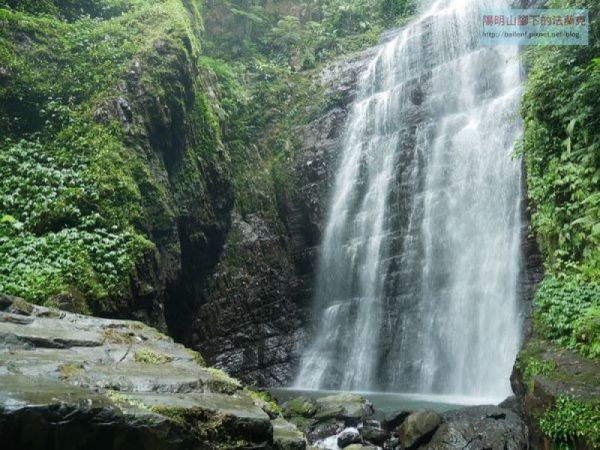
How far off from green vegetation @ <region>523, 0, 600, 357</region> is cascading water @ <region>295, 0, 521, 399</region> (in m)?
2.88

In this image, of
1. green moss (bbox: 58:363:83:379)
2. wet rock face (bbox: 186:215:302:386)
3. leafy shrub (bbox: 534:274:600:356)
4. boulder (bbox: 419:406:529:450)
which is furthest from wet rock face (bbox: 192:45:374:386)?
green moss (bbox: 58:363:83:379)

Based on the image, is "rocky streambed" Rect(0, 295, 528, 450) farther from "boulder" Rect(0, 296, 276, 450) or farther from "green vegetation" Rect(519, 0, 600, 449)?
"green vegetation" Rect(519, 0, 600, 449)

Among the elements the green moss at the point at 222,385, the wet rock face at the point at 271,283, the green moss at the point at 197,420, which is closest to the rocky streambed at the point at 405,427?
the green moss at the point at 222,385

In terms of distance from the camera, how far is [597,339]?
6.97m

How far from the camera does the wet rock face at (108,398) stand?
2715mm

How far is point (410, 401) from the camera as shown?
37.5 feet

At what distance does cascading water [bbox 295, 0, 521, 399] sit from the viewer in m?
12.9

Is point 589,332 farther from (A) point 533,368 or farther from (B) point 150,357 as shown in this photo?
(B) point 150,357

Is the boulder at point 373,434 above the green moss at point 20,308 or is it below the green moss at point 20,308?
below

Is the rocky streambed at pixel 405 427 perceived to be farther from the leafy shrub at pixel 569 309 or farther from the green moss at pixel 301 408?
the leafy shrub at pixel 569 309

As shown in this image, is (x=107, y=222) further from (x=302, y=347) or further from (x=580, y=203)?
(x=580, y=203)

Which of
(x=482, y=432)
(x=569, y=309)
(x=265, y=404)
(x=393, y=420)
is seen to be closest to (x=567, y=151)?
(x=569, y=309)

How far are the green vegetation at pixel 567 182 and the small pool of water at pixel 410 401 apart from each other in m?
2.93

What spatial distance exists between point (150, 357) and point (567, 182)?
8.41 meters
